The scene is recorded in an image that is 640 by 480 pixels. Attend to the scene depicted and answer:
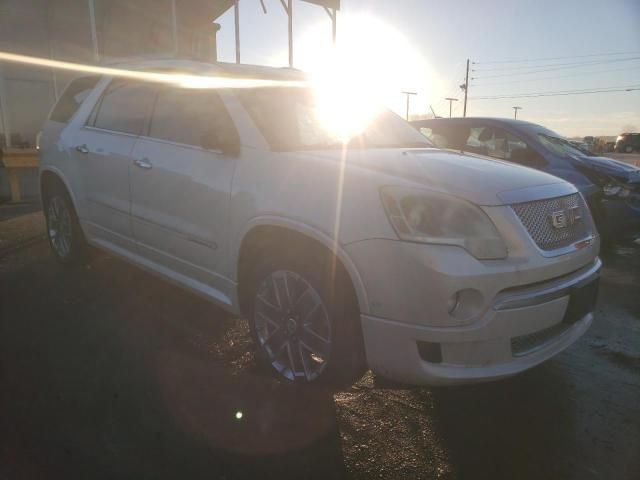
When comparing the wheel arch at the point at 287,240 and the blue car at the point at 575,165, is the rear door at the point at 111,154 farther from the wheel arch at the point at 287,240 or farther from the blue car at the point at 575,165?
the blue car at the point at 575,165

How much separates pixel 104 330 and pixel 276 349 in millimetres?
1371

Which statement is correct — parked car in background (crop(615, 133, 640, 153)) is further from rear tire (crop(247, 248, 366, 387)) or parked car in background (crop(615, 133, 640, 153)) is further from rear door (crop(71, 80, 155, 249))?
rear tire (crop(247, 248, 366, 387))

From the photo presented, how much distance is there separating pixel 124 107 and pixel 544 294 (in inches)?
132

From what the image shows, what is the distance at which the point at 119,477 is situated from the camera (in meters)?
1.90

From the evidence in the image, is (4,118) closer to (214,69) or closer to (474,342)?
(214,69)

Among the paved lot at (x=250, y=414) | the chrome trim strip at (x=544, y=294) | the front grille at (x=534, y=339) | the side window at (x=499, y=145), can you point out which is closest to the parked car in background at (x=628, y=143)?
the side window at (x=499, y=145)

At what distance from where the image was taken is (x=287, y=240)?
2.49 m

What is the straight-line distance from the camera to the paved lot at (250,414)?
200 centimetres

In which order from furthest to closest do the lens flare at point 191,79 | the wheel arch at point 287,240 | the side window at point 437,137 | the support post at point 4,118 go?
the support post at point 4,118, the side window at point 437,137, the lens flare at point 191,79, the wheel arch at point 287,240

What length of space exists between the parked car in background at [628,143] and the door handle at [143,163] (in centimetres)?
4339

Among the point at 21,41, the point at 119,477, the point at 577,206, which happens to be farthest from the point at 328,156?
the point at 21,41

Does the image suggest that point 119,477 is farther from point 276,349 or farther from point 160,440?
point 276,349

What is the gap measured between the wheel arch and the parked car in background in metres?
43.5

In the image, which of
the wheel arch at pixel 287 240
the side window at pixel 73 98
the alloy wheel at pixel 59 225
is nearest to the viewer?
the wheel arch at pixel 287 240
